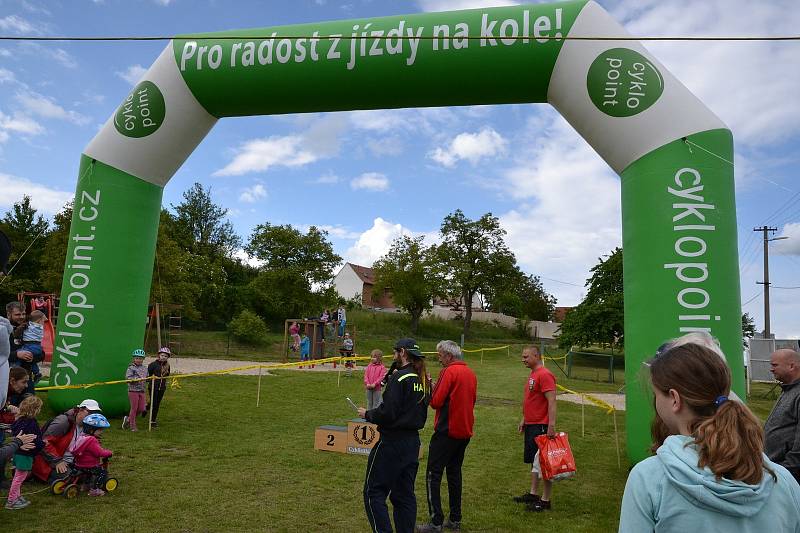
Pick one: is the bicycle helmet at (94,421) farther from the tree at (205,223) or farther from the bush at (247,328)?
the tree at (205,223)

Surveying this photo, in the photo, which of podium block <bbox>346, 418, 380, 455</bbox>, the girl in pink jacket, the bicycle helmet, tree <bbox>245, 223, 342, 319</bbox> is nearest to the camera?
the bicycle helmet

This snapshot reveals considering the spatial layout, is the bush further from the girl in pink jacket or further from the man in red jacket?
the man in red jacket

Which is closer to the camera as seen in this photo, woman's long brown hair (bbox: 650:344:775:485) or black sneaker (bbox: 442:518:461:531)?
woman's long brown hair (bbox: 650:344:775:485)

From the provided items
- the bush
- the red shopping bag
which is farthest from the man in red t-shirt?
the bush

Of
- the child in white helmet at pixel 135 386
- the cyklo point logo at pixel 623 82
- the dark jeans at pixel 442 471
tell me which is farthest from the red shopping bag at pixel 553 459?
the child in white helmet at pixel 135 386

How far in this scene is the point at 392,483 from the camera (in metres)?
4.27

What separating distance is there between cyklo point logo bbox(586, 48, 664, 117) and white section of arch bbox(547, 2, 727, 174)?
66mm

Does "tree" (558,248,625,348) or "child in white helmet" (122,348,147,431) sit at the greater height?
"tree" (558,248,625,348)

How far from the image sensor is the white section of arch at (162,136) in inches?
354

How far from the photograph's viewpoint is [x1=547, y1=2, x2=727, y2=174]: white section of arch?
22.4 ft

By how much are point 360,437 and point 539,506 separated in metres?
2.82

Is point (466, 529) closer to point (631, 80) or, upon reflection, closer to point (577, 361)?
point (631, 80)

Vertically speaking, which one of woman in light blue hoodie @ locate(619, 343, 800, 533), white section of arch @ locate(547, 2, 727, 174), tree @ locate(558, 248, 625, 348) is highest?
white section of arch @ locate(547, 2, 727, 174)

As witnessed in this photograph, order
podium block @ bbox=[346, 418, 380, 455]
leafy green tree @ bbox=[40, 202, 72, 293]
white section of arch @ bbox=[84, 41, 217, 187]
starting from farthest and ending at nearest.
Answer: leafy green tree @ bbox=[40, 202, 72, 293]
white section of arch @ bbox=[84, 41, 217, 187]
podium block @ bbox=[346, 418, 380, 455]
